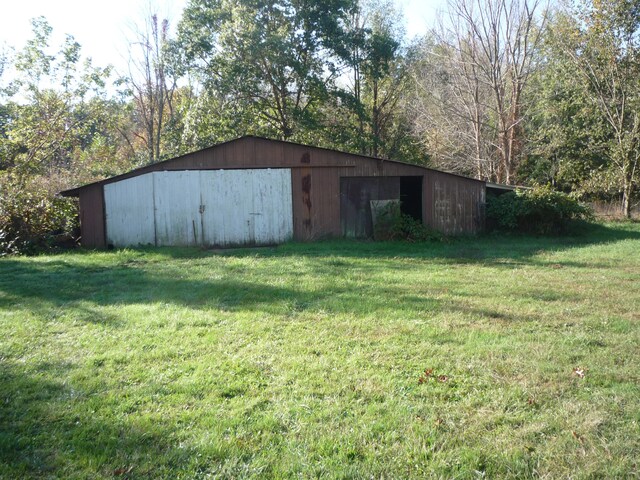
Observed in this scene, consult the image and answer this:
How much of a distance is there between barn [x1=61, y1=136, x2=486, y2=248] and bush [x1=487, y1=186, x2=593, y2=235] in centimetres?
338

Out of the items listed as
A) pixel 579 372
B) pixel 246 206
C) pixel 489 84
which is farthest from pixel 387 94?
pixel 579 372

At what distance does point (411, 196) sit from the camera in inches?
648

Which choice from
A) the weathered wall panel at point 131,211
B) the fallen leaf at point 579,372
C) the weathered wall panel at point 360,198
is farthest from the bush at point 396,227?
the fallen leaf at point 579,372

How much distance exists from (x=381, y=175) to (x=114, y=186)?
24.2 ft

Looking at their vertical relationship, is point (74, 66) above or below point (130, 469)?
above

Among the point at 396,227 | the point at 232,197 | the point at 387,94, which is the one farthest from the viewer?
the point at 387,94

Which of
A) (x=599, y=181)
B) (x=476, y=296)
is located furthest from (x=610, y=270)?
(x=599, y=181)

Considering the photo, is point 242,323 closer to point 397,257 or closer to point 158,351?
point 158,351

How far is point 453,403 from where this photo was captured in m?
3.40

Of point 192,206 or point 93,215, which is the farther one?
point 93,215

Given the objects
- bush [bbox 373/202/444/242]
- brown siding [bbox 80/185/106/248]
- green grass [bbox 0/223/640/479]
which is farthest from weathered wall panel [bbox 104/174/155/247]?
bush [bbox 373/202/444/242]

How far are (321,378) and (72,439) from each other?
1737 millimetres

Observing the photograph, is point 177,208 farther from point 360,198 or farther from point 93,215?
point 360,198

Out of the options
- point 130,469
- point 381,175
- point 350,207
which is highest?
point 381,175
